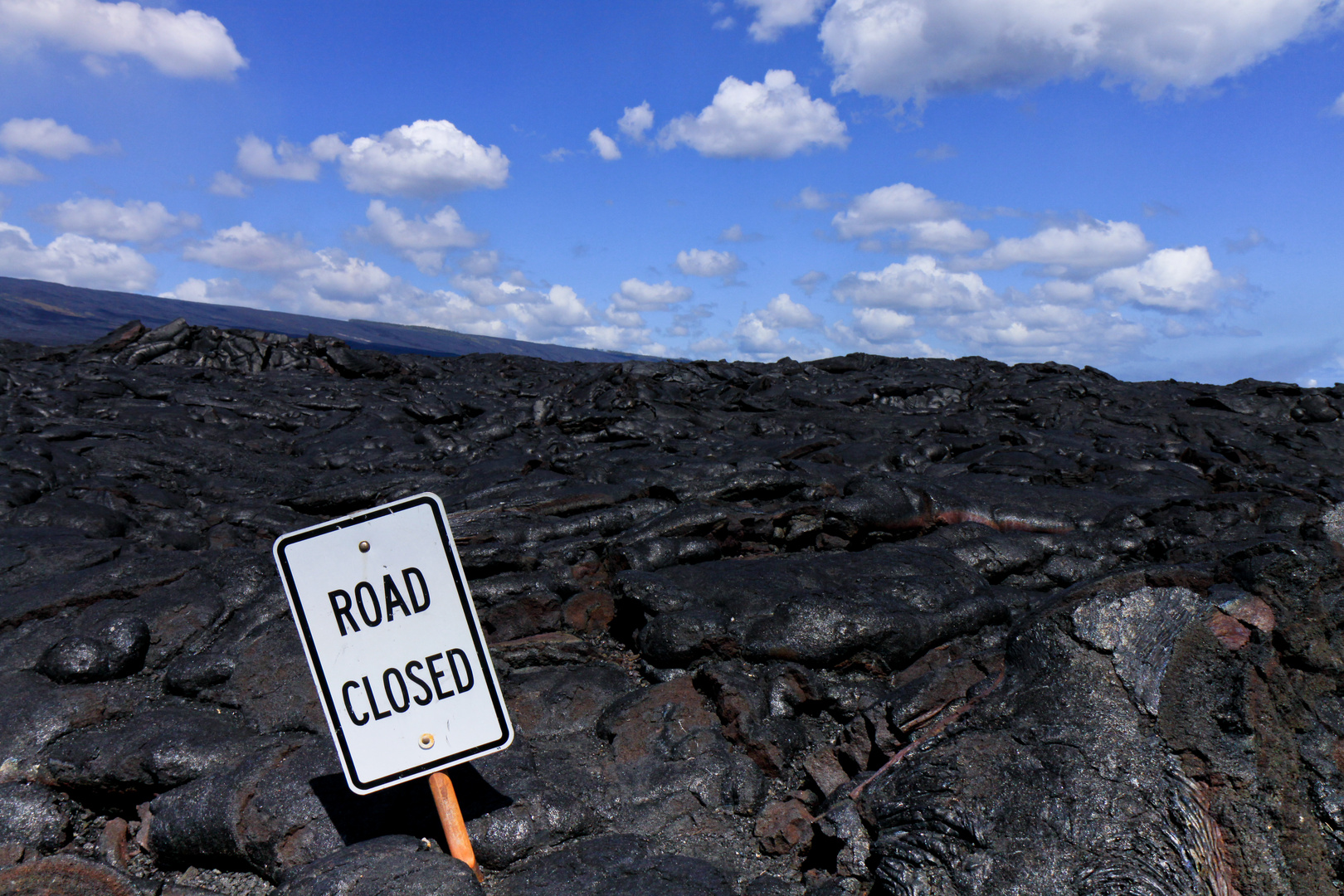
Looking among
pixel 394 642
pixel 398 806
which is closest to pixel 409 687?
pixel 394 642

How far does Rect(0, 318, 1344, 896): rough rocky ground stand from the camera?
3521mm

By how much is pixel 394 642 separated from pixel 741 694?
94.1 inches

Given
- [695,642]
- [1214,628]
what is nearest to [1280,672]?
[1214,628]

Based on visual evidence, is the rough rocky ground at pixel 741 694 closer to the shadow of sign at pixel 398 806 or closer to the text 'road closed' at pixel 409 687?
the shadow of sign at pixel 398 806

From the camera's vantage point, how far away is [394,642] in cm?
362

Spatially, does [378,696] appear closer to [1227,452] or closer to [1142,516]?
[1142,516]

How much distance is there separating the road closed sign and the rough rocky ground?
1.51 feet

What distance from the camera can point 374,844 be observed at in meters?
3.66

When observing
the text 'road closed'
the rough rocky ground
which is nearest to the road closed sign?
the text 'road closed'

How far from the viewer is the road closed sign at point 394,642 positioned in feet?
11.7

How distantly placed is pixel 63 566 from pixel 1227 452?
18.2 m

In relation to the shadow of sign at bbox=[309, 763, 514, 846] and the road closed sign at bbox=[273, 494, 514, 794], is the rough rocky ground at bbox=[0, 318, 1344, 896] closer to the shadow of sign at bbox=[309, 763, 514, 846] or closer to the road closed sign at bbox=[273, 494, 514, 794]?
the shadow of sign at bbox=[309, 763, 514, 846]

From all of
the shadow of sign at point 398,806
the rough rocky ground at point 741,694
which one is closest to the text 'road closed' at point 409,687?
the rough rocky ground at point 741,694

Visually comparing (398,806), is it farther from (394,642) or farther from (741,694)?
(741,694)
